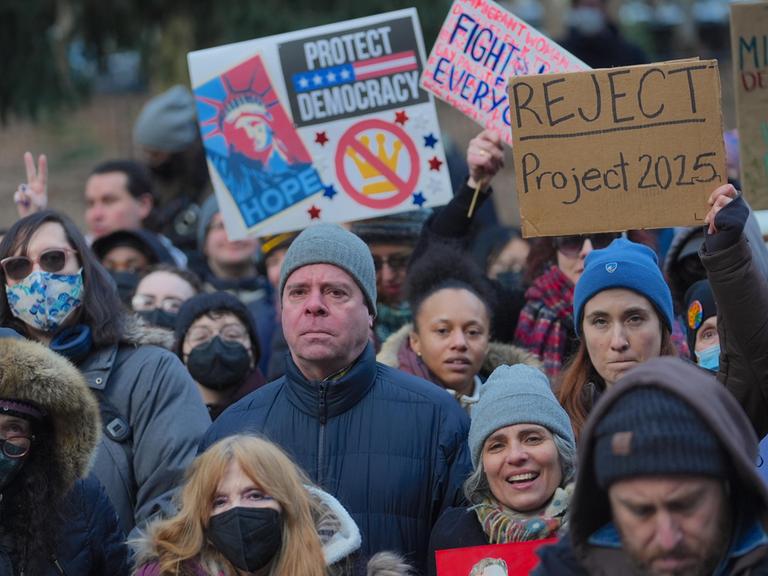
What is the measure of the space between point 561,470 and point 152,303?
10.8 feet

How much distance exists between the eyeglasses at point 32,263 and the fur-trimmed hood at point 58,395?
84 cm

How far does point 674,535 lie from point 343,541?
1.40 m

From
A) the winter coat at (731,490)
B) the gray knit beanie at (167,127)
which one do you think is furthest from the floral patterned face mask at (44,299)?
the gray knit beanie at (167,127)

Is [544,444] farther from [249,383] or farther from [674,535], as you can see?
[249,383]

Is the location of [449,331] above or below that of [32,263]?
below

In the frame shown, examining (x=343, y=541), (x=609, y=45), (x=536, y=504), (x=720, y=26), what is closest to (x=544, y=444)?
(x=536, y=504)

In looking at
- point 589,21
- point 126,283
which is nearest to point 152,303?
point 126,283

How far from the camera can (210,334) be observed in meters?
6.77

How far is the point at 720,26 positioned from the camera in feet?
82.9

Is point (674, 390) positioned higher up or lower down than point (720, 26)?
lower down

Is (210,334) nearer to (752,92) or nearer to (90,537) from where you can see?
(90,537)

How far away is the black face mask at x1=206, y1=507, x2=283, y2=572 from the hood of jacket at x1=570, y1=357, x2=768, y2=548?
1126 millimetres

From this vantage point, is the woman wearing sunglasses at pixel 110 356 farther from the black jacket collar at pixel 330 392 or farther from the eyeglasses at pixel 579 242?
the eyeglasses at pixel 579 242

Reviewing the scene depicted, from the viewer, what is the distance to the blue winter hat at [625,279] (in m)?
5.14
